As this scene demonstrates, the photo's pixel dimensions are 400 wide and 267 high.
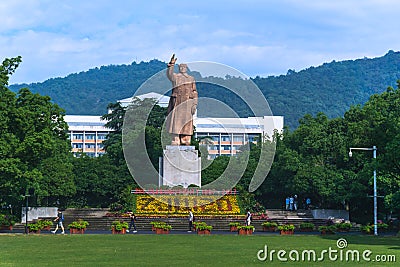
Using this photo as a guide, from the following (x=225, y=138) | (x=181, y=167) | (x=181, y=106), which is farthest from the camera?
(x=225, y=138)

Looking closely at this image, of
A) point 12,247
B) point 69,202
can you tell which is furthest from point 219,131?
point 12,247

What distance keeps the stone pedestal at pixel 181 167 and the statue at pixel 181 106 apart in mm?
1336

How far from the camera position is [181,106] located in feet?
168

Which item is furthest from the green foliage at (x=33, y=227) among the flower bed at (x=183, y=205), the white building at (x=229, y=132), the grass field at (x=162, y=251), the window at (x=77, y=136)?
the window at (x=77, y=136)

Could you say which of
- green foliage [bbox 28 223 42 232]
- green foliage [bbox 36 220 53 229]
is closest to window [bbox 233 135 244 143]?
green foliage [bbox 36 220 53 229]

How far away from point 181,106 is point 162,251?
2668 centimetres

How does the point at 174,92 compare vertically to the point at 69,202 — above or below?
above

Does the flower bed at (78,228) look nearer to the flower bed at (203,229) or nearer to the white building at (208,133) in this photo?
the flower bed at (203,229)

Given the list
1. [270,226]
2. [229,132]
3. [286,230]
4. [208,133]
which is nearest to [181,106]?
[270,226]

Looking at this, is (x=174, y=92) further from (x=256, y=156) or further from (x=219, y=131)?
(x=219, y=131)

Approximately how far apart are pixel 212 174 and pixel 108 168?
312 inches

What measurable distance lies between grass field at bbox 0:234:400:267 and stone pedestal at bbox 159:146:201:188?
669 inches

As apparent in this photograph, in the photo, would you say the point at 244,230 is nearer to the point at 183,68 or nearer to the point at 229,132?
the point at 183,68

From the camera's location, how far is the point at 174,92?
169 feet
